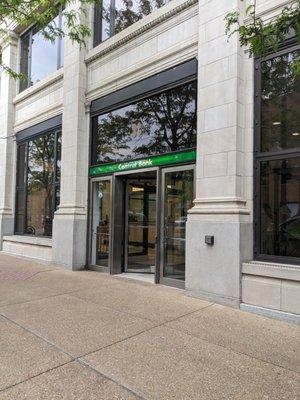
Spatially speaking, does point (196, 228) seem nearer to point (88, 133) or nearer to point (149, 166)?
point (149, 166)

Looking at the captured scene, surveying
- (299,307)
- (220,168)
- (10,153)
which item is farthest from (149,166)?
(10,153)

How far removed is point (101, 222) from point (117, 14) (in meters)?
5.33

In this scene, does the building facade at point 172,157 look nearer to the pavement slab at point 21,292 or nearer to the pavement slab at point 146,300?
the pavement slab at point 146,300

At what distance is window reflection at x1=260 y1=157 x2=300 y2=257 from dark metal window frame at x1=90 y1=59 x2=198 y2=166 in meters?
2.54

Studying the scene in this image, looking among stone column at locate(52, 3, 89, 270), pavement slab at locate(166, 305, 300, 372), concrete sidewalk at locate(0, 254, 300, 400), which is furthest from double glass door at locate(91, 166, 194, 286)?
pavement slab at locate(166, 305, 300, 372)

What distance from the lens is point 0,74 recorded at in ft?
46.8

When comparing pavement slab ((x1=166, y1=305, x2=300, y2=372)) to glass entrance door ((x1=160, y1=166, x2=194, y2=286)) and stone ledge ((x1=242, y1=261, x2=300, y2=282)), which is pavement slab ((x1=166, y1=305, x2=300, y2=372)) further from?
glass entrance door ((x1=160, y1=166, x2=194, y2=286))

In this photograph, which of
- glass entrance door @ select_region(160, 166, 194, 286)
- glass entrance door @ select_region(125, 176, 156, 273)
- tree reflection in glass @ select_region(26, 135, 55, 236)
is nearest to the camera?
glass entrance door @ select_region(160, 166, 194, 286)

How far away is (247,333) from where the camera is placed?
4.52m

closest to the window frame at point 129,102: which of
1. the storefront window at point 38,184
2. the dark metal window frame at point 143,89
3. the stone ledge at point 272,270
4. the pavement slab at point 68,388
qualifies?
the dark metal window frame at point 143,89

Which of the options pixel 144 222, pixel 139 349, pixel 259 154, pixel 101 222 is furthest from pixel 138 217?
pixel 139 349

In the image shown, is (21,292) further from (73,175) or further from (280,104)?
(280,104)

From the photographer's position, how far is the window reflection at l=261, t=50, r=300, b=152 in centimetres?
560

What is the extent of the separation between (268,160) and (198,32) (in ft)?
9.40
